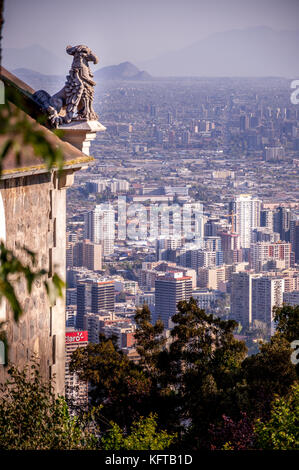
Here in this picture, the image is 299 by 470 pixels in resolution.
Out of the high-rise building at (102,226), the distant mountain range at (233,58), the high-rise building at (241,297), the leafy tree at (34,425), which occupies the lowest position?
the high-rise building at (241,297)

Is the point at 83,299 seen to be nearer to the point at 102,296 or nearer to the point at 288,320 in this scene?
the point at 102,296

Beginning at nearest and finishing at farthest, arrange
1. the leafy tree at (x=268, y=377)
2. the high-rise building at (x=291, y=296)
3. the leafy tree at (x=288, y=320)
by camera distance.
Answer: the leafy tree at (x=268, y=377), the leafy tree at (x=288, y=320), the high-rise building at (x=291, y=296)

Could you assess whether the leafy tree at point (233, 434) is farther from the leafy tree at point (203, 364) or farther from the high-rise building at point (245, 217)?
the high-rise building at point (245, 217)

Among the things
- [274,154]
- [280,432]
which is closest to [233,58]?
[274,154]

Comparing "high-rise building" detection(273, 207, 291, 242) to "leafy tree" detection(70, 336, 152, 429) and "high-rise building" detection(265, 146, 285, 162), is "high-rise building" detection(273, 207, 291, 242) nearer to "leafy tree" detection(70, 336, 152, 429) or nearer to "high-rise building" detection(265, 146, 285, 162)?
"high-rise building" detection(265, 146, 285, 162)

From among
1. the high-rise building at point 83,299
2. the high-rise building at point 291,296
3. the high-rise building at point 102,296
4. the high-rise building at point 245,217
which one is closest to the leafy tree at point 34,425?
the high-rise building at point 83,299

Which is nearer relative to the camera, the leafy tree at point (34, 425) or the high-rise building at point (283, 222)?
the leafy tree at point (34, 425)
